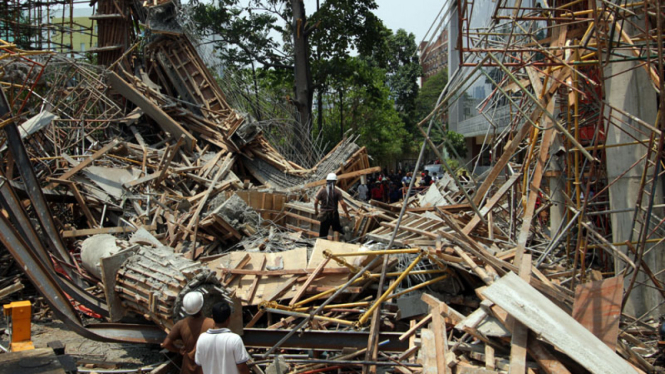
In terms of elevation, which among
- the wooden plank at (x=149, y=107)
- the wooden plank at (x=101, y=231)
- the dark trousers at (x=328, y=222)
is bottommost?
the wooden plank at (x=101, y=231)

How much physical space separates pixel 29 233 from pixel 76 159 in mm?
4743

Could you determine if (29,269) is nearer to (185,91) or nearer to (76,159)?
(76,159)

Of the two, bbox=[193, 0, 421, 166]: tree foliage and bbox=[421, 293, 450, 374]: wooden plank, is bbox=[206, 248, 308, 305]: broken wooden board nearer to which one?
bbox=[421, 293, 450, 374]: wooden plank

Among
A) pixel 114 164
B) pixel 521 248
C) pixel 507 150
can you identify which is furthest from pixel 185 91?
pixel 521 248

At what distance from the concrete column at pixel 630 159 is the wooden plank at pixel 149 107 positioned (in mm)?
10099

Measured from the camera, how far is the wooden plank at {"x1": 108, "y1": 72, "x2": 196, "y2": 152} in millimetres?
14453

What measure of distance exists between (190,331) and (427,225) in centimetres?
431

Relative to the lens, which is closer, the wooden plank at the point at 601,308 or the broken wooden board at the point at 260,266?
the wooden plank at the point at 601,308

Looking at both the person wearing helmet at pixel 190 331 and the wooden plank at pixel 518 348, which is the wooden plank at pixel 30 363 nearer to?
the person wearing helmet at pixel 190 331

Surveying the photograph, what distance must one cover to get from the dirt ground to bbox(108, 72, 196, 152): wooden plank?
7.65m

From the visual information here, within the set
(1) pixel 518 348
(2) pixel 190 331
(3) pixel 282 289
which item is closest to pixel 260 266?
(3) pixel 282 289

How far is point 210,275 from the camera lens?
6148mm

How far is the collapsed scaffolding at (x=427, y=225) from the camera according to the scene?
524 centimetres

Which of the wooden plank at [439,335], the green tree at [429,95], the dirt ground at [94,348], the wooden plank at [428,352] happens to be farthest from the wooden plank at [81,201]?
the green tree at [429,95]
